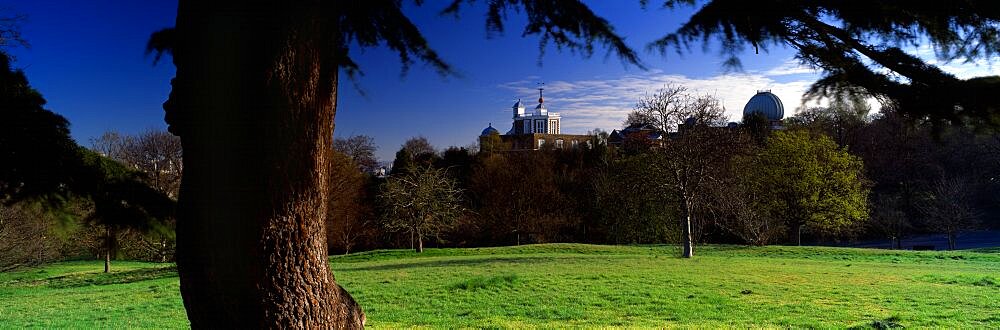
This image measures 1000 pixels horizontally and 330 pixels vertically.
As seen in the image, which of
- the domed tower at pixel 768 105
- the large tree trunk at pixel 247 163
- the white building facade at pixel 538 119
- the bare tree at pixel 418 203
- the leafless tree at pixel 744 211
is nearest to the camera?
the large tree trunk at pixel 247 163

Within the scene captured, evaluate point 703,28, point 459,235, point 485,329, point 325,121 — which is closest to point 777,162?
point 459,235

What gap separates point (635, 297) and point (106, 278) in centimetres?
2108

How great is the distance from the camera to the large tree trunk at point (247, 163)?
366 cm

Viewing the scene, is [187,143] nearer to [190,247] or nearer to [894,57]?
[190,247]

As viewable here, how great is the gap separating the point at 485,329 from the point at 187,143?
17.1ft

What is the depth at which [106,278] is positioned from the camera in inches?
926

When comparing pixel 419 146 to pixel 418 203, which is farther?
pixel 419 146

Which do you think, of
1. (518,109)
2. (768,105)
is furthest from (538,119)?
(768,105)

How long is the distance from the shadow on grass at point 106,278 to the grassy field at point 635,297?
49 cm

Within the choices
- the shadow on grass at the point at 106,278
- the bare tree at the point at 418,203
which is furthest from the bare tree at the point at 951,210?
the shadow on grass at the point at 106,278

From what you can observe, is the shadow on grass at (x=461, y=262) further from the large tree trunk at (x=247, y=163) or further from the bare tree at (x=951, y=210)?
the bare tree at (x=951, y=210)

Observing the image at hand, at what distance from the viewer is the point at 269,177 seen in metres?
3.69

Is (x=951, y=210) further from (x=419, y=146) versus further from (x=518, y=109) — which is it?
(x=518, y=109)

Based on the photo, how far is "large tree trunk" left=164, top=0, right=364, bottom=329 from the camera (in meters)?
3.66
